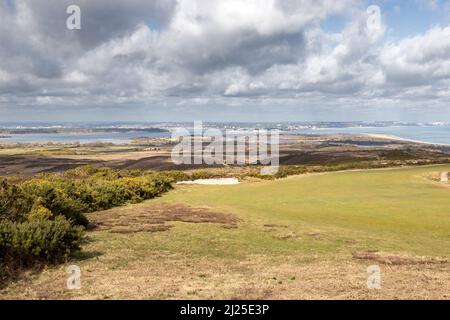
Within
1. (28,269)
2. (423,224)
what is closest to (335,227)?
(423,224)

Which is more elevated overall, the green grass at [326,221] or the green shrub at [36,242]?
the green shrub at [36,242]

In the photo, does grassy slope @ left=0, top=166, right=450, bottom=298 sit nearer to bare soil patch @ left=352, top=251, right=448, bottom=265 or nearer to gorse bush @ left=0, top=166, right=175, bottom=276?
bare soil patch @ left=352, top=251, right=448, bottom=265

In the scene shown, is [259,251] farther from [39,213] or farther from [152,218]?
[39,213]

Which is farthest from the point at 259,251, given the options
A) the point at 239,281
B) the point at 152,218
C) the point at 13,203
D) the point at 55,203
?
the point at 13,203

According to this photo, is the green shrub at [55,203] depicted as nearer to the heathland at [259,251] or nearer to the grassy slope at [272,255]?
the heathland at [259,251]

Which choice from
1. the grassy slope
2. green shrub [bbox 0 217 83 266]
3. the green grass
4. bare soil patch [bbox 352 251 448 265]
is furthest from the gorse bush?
bare soil patch [bbox 352 251 448 265]

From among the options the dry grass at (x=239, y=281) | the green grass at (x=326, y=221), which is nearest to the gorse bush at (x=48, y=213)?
the dry grass at (x=239, y=281)

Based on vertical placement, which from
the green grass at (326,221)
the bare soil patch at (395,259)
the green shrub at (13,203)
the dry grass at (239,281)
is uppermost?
the green shrub at (13,203)

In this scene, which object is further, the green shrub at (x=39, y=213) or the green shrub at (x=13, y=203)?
the green shrub at (x=39, y=213)
